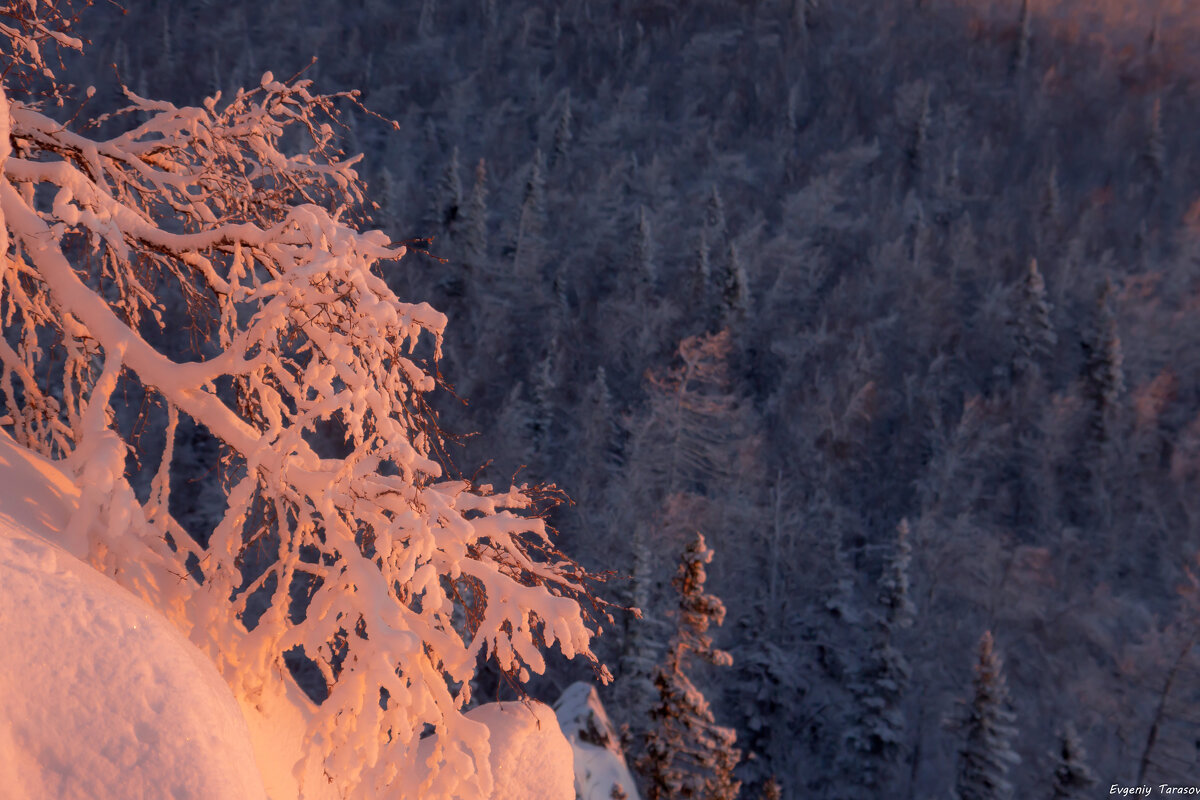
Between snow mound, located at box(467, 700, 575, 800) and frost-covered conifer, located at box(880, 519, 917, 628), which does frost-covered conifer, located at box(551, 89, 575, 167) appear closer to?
frost-covered conifer, located at box(880, 519, 917, 628)

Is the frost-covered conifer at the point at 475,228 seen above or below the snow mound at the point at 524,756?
below

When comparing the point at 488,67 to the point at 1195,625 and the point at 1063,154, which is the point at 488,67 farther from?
the point at 1195,625

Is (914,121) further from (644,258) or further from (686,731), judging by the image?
(686,731)

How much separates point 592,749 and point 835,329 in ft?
192

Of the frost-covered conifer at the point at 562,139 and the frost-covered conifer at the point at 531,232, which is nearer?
the frost-covered conifer at the point at 531,232

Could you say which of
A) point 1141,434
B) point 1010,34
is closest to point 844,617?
point 1141,434

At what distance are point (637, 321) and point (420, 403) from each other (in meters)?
60.6

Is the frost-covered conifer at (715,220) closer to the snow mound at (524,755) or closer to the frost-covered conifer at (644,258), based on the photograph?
the frost-covered conifer at (644,258)

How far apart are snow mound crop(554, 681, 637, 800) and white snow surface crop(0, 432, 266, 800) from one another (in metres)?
8.48

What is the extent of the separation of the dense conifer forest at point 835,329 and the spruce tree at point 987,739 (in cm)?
11

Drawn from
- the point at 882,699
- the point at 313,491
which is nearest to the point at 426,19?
the point at 882,699

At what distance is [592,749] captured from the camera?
11992 millimetres

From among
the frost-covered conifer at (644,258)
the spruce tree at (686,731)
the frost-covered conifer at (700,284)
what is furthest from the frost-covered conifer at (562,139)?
the spruce tree at (686,731)

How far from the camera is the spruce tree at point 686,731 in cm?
1638
